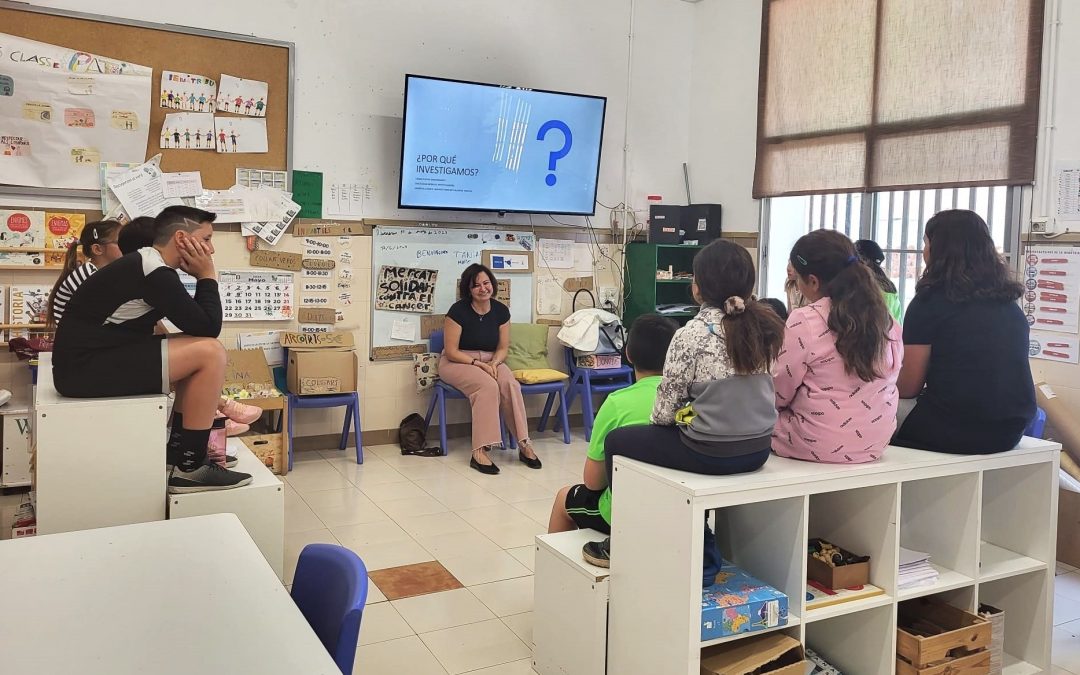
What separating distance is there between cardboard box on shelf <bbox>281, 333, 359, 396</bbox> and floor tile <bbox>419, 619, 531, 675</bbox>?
2.48m

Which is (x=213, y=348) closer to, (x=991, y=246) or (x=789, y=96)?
(x=991, y=246)

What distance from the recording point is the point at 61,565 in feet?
5.82

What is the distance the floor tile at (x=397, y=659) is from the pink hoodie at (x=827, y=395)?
135cm

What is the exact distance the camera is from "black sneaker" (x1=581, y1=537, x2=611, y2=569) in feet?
8.63

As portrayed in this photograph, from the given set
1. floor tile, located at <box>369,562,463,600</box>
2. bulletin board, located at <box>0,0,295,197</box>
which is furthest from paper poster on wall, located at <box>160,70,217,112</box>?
floor tile, located at <box>369,562,463,600</box>

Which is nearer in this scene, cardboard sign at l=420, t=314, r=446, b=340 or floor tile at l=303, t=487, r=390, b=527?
floor tile at l=303, t=487, r=390, b=527

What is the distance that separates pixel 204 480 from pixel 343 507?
1.44 meters

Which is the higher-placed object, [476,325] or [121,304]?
[121,304]

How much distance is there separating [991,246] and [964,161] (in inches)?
91.4

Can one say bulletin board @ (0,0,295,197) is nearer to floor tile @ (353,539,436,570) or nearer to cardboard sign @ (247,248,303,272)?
cardboard sign @ (247,248,303,272)

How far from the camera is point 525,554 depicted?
3879mm

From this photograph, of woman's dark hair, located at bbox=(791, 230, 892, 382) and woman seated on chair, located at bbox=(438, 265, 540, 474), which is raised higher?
woman's dark hair, located at bbox=(791, 230, 892, 382)

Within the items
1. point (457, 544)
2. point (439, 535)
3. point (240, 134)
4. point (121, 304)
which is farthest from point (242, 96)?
point (457, 544)

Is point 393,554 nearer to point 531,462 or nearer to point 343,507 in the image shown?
point 343,507
